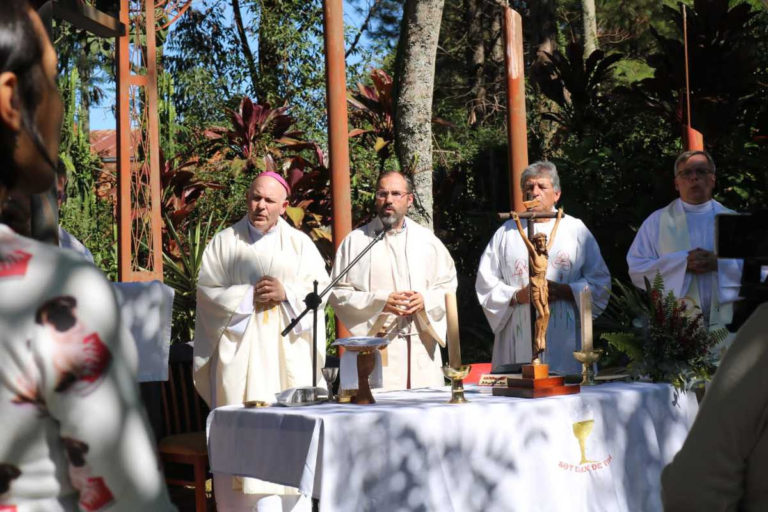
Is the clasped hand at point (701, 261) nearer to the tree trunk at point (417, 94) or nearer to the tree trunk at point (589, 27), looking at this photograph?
the tree trunk at point (417, 94)

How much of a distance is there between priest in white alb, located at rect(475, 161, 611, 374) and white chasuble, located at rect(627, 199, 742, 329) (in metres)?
0.33

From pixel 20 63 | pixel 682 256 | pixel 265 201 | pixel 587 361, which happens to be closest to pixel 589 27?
pixel 682 256

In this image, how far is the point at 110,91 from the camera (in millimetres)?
24516

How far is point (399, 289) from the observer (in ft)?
21.8

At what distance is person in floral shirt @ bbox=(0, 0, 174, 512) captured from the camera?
126cm

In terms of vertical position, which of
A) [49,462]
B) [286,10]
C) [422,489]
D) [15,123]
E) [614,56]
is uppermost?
[286,10]

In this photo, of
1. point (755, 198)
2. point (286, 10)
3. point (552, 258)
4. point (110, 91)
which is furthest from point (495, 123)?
point (110, 91)

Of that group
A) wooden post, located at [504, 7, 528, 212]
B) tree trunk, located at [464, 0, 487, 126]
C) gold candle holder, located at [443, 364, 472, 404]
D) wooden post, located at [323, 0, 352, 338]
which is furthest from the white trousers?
tree trunk, located at [464, 0, 487, 126]

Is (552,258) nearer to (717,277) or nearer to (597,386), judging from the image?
(717,277)

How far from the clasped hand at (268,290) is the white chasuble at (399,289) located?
0.32 m

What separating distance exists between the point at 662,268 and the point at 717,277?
34 cm

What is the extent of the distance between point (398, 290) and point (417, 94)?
3.32m

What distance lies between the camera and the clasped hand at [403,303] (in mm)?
6258

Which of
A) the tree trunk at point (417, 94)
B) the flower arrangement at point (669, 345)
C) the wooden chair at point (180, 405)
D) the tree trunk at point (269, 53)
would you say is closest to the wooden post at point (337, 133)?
the wooden chair at point (180, 405)
